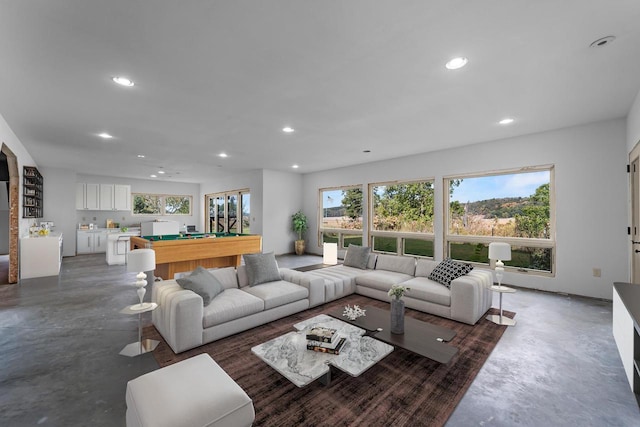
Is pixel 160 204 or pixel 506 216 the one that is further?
pixel 160 204

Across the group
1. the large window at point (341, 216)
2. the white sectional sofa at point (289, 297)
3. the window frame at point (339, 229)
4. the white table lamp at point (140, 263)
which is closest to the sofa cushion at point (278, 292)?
the white sectional sofa at point (289, 297)

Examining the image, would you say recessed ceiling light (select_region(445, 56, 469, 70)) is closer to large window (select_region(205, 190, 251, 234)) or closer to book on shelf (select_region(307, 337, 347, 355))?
book on shelf (select_region(307, 337, 347, 355))

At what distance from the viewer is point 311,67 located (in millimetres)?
2627

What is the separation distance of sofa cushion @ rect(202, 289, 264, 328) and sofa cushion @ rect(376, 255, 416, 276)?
2.39 metres

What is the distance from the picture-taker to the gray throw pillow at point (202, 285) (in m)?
3.00

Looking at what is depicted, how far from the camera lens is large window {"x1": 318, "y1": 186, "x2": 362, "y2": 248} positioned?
8016 mm

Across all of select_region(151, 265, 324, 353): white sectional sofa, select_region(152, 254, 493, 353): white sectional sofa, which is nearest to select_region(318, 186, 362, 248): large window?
select_region(152, 254, 493, 353): white sectional sofa

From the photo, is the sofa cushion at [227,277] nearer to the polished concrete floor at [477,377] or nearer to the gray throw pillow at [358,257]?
the polished concrete floor at [477,377]

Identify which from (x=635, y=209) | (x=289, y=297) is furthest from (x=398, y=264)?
(x=635, y=209)

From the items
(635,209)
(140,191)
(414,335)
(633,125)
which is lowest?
(414,335)

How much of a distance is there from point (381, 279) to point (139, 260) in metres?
3.21

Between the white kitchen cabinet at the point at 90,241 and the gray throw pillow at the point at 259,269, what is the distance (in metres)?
8.07

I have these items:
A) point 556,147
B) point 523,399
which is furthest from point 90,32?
point 556,147

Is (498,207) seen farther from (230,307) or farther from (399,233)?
(230,307)
